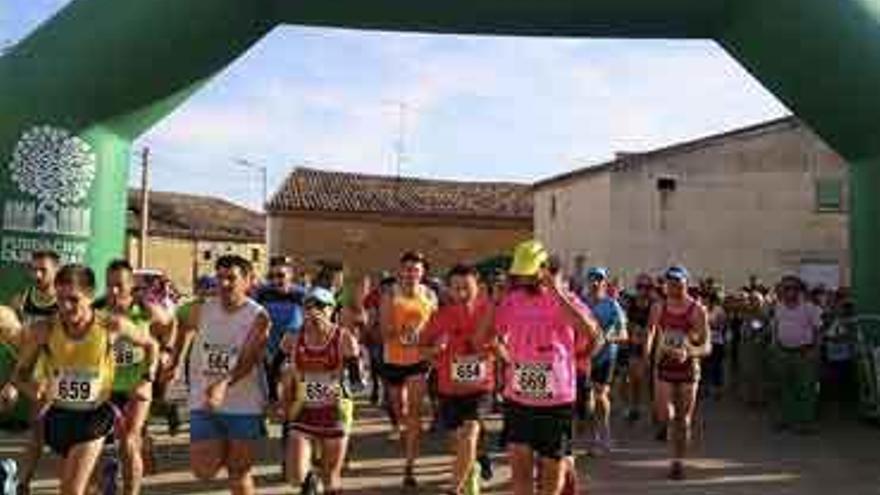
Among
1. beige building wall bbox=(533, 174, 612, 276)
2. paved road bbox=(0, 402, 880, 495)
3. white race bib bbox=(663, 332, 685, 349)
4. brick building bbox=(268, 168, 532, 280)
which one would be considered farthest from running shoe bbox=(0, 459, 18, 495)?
brick building bbox=(268, 168, 532, 280)

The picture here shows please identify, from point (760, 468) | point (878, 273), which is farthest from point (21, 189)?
point (878, 273)

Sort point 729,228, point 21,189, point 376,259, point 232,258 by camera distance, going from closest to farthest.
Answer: point 232,258 < point 21,189 < point 729,228 < point 376,259

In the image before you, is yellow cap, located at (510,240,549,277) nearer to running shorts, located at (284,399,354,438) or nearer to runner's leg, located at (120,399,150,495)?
running shorts, located at (284,399,354,438)

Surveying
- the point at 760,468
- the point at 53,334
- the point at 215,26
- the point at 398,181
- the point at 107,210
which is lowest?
the point at 760,468

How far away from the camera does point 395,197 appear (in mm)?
56812

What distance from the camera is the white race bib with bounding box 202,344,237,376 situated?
8258 mm

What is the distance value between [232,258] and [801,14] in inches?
265

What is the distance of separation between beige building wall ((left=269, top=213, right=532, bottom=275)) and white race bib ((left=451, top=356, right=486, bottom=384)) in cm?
4297

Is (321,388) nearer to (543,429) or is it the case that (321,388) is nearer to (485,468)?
(543,429)

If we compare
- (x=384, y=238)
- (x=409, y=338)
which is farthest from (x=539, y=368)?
(x=384, y=238)

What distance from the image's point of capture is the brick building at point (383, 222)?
5462 cm

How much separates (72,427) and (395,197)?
161 feet

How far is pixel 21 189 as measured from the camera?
12.4 meters

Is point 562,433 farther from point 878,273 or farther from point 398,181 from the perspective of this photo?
point 398,181
